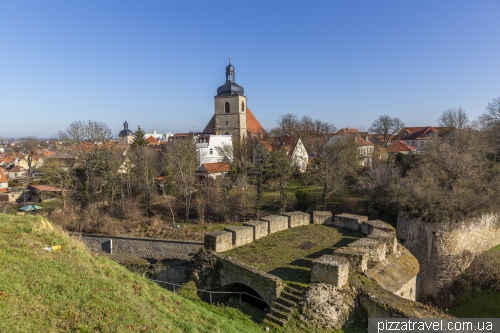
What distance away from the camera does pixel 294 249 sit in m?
12.6

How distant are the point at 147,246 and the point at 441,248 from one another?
15.8m

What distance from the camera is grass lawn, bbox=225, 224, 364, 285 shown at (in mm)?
10773

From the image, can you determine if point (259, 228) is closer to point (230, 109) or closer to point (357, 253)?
point (357, 253)

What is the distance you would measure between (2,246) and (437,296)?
16.8 m

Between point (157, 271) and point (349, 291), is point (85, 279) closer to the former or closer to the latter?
point (349, 291)

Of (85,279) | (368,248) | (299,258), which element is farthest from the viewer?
(299,258)

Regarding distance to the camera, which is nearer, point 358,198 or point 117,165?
point 358,198

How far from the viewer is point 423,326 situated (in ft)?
25.5

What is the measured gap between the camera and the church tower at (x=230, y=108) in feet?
199

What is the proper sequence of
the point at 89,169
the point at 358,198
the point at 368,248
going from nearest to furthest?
the point at 368,248 < the point at 358,198 < the point at 89,169

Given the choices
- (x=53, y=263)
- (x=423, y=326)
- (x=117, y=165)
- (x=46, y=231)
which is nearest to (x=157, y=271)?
(x=46, y=231)

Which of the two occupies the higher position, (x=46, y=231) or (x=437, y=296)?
(x=46, y=231)

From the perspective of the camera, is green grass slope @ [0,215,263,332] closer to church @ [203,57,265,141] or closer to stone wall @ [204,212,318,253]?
stone wall @ [204,212,318,253]

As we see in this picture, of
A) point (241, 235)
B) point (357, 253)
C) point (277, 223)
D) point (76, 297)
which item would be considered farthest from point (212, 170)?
point (76, 297)
